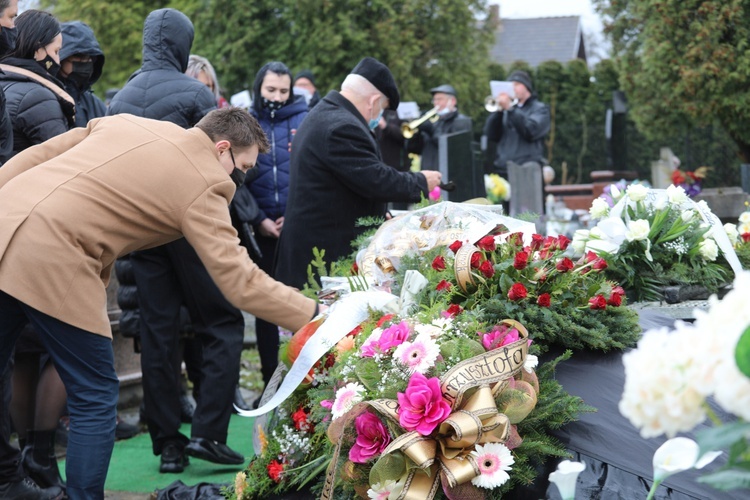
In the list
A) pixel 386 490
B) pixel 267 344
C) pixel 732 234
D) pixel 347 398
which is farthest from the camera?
pixel 267 344

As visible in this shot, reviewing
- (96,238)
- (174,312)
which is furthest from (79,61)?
(96,238)

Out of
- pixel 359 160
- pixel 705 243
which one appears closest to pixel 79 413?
pixel 359 160

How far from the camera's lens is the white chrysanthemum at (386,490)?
2475 millimetres

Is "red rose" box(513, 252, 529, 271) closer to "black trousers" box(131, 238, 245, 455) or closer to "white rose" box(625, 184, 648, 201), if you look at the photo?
"white rose" box(625, 184, 648, 201)

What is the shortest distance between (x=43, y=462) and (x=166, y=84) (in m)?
1.83

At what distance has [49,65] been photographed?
443 centimetres

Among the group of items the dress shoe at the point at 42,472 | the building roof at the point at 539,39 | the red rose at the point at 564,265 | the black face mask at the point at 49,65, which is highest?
the black face mask at the point at 49,65

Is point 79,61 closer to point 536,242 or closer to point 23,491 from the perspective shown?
point 23,491

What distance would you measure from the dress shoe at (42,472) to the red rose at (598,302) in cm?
255

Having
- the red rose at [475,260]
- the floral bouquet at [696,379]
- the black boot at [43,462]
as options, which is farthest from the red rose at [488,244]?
the black boot at [43,462]

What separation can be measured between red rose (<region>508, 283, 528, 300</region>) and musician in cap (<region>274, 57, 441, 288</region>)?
1.86 metres

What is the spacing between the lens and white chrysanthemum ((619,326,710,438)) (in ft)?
3.74

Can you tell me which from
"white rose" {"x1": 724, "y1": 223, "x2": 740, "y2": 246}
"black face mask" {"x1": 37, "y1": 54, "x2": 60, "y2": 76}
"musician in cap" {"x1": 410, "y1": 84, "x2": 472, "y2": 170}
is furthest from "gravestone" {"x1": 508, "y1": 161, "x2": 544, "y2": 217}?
"black face mask" {"x1": 37, "y1": 54, "x2": 60, "y2": 76}

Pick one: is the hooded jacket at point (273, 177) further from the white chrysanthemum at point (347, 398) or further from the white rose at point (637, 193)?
the white chrysanthemum at point (347, 398)
